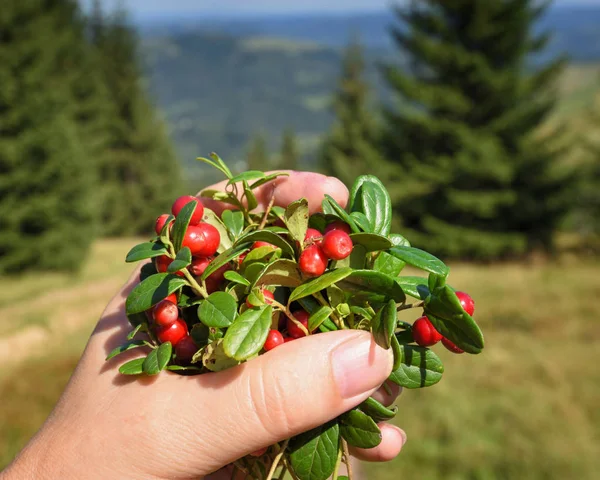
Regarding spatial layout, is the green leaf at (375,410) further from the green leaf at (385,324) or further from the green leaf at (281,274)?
the green leaf at (281,274)

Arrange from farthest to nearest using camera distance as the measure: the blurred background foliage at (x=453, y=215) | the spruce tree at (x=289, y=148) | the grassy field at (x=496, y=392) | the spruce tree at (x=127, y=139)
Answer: the spruce tree at (x=289, y=148) < the spruce tree at (x=127, y=139) < the blurred background foliage at (x=453, y=215) < the grassy field at (x=496, y=392)

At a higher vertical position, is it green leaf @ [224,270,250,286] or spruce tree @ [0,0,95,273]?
green leaf @ [224,270,250,286]

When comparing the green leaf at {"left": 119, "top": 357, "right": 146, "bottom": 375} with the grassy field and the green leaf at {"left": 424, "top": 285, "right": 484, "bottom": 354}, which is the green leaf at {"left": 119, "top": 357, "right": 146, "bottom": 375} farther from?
the grassy field

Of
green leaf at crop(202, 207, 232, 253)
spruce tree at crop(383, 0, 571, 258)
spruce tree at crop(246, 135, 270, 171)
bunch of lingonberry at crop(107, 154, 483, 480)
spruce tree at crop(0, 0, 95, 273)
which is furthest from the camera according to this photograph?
spruce tree at crop(246, 135, 270, 171)

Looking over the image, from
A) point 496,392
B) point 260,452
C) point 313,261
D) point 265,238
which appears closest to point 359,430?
point 260,452

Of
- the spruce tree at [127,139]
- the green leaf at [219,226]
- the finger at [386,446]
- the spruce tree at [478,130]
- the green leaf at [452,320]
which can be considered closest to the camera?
the green leaf at [452,320]

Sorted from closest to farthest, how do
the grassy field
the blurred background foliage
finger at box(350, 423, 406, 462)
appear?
finger at box(350, 423, 406, 462)
the grassy field
the blurred background foliage

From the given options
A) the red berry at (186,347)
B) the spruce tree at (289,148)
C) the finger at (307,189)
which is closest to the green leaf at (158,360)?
the red berry at (186,347)

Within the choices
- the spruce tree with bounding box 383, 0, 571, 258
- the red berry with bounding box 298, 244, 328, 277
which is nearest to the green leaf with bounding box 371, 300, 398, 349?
the red berry with bounding box 298, 244, 328, 277
